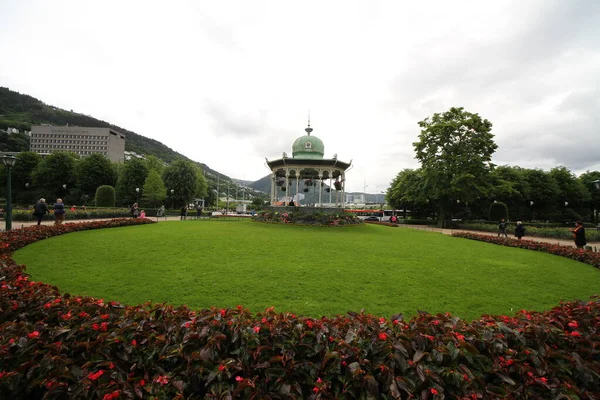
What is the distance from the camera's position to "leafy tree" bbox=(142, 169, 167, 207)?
49.6m

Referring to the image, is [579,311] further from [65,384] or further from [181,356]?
[65,384]

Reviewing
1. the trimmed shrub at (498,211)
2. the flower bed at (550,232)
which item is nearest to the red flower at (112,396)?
the flower bed at (550,232)

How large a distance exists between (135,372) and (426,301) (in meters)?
5.50

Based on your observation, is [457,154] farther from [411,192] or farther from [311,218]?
[311,218]

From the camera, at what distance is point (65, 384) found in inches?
96.4

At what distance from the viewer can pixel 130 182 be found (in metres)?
56.3

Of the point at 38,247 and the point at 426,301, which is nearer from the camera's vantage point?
the point at 426,301

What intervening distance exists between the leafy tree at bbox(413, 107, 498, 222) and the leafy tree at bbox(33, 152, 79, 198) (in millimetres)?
68239

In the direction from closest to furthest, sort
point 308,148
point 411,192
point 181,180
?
point 308,148 → point 411,192 → point 181,180

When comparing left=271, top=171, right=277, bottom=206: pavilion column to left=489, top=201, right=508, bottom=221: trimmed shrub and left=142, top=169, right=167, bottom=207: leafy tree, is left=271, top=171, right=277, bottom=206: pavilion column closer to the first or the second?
left=489, top=201, right=508, bottom=221: trimmed shrub

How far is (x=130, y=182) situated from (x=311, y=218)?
48249 millimetres

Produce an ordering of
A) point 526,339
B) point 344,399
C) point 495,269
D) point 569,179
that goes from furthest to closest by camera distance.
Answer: point 569,179 → point 495,269 → point 526,339 → point 344,399

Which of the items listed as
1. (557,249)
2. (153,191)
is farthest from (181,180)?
(557,249)

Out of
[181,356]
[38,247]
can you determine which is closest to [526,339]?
[181,356]
